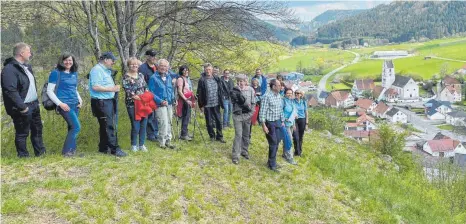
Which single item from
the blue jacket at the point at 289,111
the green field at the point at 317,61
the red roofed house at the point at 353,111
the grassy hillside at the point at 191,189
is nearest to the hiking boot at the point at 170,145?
the grassy hillside at the point at 191,189

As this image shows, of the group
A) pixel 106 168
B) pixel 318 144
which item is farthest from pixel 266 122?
pixel 318 144

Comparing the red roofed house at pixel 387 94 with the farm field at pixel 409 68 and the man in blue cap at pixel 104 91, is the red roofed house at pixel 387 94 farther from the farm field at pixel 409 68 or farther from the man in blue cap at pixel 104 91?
the man in blue cap at pixel 104 91

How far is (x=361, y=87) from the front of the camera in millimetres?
93938

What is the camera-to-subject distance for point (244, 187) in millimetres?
7723

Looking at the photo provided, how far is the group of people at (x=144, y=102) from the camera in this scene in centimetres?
677

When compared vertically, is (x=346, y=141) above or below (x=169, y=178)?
below

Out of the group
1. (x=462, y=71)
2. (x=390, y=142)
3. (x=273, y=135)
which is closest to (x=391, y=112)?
(x=462, y=71)

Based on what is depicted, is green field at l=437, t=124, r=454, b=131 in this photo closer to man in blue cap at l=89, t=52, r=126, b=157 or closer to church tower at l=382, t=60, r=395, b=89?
church tower at l=382, t=60, r=395, b=89

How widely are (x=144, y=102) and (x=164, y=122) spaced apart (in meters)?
0.89

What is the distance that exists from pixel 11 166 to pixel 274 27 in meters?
8.50

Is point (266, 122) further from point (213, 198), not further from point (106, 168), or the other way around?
point (106, 168)

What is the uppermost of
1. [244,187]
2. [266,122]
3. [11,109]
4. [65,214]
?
[11,109]

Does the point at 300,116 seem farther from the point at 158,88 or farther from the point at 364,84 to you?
the point at 364,84

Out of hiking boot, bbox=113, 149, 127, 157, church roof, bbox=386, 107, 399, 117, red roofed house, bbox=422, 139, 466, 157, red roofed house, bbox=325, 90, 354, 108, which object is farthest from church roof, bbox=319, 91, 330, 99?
hiking boot, bbox=113, 149, 127, 157
